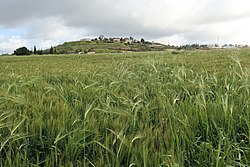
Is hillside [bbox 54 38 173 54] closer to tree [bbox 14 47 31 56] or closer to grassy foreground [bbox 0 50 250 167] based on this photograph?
tree [bbox 14 47 31 56]

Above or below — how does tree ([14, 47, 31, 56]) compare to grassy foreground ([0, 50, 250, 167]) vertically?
above

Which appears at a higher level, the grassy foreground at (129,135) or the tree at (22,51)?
the tree at (22,51)

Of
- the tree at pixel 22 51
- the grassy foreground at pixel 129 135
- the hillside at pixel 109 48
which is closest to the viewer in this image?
the grassy foreground at pixel 129 135

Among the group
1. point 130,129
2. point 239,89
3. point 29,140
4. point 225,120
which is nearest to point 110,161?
point 130,129

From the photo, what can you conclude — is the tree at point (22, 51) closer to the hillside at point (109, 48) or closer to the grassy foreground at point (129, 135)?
the hillside at point (109, 48)

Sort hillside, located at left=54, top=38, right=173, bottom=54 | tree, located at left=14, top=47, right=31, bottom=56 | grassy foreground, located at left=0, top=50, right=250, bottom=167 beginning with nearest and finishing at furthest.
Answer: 1. grassy foreground, located at left=0, top=50, right=250, bottom=167
2. tree, located at left=14, top=47, right=31, bottom=56
3. hillside, located at left=54, top=38, right=173, bottom=54

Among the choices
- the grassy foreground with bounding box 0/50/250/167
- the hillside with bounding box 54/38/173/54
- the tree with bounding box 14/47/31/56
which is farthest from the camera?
the hillside with bounding box 54/38/173/54

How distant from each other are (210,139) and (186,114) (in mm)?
382

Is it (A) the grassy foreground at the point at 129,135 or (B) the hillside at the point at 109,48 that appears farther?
(B) the hillside at the point at 109,48

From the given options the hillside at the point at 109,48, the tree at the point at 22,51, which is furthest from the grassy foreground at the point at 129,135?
the tree at the point at 22,51

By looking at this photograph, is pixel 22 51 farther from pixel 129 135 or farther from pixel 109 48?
pixel 129 135

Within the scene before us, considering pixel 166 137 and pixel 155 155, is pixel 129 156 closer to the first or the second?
pixel 155 155

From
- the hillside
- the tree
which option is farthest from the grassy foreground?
the tree

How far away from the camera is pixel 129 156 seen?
1868 mm
